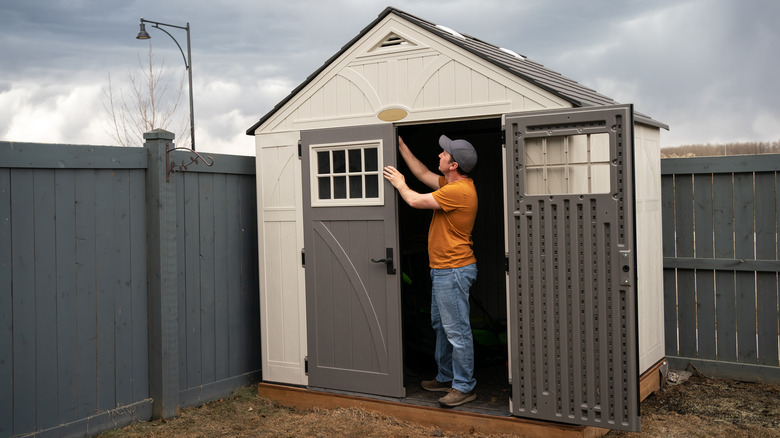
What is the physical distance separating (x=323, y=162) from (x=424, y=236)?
173 cm

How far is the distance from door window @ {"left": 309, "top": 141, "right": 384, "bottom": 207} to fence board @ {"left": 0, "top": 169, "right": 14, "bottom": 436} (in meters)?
2.10

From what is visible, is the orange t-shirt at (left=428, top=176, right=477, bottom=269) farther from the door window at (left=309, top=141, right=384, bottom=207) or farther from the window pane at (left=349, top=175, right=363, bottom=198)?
the window pane at (left=349, top=175, right=363, bottom=198)

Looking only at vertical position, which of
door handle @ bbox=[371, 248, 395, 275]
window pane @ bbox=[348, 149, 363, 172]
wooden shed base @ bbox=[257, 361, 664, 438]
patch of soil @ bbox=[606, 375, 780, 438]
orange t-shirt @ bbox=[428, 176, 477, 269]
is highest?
window pane @ bbox=[348, 149, 363, 172]

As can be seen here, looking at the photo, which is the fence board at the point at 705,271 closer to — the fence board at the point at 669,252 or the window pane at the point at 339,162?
the fence board at the point at 669,252

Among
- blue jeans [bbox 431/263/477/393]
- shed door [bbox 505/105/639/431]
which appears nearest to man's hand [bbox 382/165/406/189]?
blue jeans [bbox 431/263/477/393]

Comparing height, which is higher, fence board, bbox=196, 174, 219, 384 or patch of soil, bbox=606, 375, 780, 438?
fence board, bbox=196, 174, 219, 384

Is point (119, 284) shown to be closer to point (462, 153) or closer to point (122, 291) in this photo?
Result: point (122, 291)

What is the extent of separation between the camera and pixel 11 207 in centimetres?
429

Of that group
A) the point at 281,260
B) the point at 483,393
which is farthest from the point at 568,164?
the point at 281,260

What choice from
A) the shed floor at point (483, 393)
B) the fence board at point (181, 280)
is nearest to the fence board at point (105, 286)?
the fence board at point (181, 280)

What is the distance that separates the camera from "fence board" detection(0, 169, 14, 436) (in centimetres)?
425

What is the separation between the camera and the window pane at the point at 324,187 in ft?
17.8

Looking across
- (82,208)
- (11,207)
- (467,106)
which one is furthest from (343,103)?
(11,207)

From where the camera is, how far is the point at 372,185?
17.1 feet
